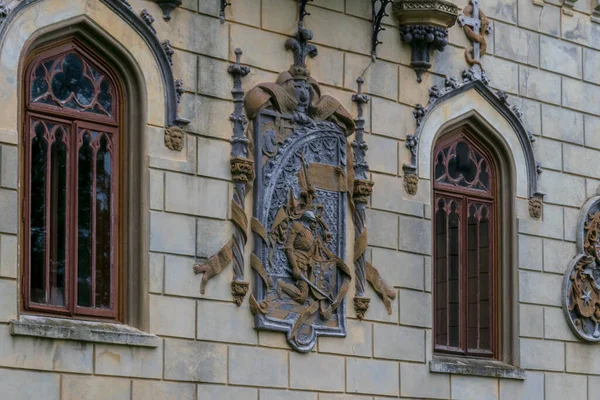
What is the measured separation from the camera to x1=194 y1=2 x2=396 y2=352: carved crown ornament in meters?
19.6

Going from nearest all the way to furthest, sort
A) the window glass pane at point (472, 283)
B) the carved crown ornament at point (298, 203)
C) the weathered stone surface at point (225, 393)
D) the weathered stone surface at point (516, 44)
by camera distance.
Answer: the weathered stone surface at point (225, 393), the carved crown ornament at point (298, 203), the window glass pane at point (472, 283), the weathered stone surface at point (516, 44)

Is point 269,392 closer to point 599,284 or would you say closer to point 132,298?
point 132,298

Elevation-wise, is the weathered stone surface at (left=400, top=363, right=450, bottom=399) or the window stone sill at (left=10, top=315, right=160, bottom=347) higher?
the window stone sill at (left=10, top=315, right=160, bottom=347)

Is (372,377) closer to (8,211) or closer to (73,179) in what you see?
(73,179)

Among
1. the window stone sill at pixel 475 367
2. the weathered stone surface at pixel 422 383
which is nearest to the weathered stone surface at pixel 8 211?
the weathered stone surface at pixel 422 383

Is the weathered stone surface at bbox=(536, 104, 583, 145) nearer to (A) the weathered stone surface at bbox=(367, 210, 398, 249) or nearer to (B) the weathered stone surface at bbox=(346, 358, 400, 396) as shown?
(A) the weathered stone surface at bbox=(367, 210, 398, 249)

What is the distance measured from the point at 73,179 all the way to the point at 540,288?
710 centimetres

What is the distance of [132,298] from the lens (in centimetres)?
1858

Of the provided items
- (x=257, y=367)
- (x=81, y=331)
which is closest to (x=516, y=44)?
(x=257, y=367)

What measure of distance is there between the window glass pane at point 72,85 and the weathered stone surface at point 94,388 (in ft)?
9.24

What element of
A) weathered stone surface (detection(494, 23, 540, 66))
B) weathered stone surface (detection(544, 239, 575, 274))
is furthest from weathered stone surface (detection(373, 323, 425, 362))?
weathered stone surface (detection(494, 23, 540, 66))

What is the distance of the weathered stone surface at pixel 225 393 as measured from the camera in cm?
1886

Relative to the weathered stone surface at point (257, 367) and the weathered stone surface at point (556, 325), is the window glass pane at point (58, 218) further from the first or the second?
the weathered stone surface at point (556, 325)

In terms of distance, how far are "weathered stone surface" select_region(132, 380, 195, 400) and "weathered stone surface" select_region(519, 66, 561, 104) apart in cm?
680
